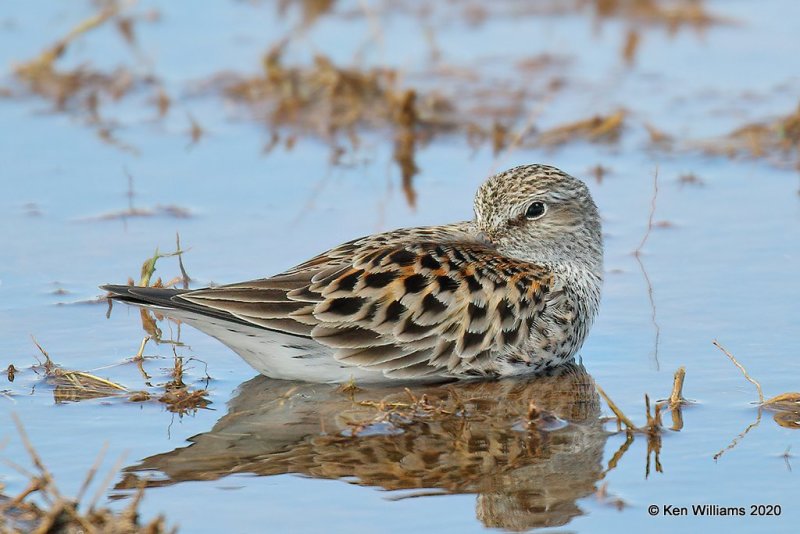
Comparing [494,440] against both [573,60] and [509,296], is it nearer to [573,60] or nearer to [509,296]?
[509,296]

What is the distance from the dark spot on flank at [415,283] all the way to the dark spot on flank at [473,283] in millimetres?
248

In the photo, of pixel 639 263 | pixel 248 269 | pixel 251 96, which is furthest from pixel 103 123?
pixel 639 263

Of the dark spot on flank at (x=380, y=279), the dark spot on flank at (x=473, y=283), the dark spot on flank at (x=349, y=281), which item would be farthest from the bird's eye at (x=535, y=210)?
the dark spot on flank at (x=349, y=281)

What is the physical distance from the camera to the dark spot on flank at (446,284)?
313 inches

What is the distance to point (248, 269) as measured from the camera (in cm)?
959

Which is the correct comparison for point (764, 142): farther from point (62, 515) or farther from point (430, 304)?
point (62, 515)

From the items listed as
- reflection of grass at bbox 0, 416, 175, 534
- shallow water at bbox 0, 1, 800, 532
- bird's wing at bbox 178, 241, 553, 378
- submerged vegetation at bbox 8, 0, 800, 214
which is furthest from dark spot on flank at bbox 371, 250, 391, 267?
submerged vegetation at bbox 8, 0, 800, 214

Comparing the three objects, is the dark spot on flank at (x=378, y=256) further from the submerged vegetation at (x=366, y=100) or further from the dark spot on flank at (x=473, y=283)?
the submerged vegetation at (x=366, y=100)

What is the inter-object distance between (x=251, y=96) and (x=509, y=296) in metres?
6.06

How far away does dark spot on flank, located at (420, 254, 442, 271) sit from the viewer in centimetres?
800

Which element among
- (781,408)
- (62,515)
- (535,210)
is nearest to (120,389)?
(62,515)

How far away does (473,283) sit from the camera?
804cm

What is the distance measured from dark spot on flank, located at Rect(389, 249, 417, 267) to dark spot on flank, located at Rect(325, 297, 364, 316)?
0.31m

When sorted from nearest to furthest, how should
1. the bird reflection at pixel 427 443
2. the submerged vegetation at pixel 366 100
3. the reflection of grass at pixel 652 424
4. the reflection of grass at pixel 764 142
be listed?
the bird reflection at pixel 427 443
the reflection of grass at pixel 652 424
the reflection of grass at pixel 764 142
the submerged vegetation at pixel 366 100
